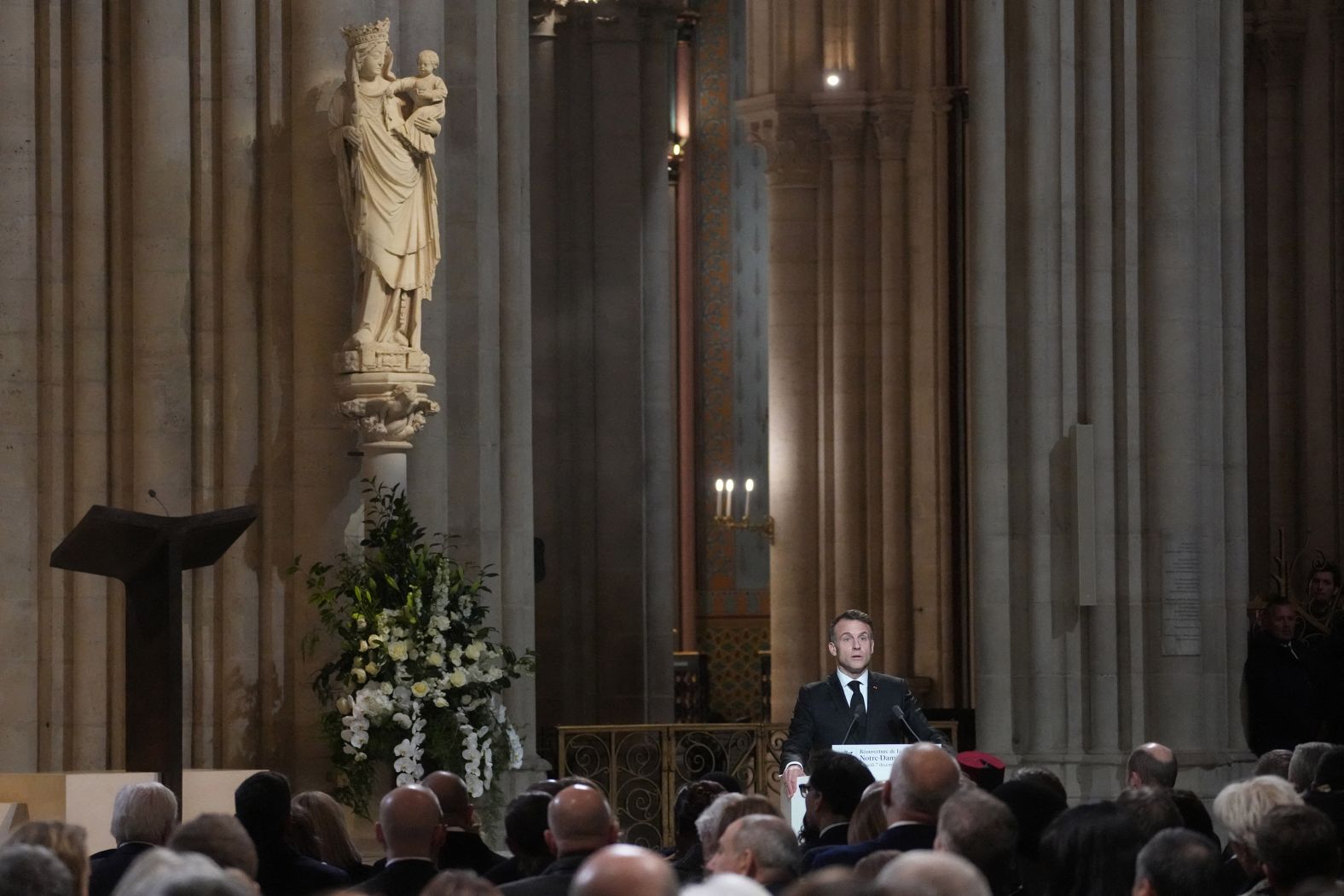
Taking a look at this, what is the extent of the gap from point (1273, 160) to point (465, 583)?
32.1ft

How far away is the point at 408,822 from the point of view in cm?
667

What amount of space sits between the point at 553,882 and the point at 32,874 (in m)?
A: 1.70

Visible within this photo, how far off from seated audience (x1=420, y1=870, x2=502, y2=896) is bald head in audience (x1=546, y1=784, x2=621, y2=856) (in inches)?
54.8

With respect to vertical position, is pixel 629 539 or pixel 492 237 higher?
pixel 492 237

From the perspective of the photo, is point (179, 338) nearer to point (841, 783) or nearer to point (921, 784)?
point (841, 783)

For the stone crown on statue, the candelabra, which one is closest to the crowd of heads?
the stone crown on statue

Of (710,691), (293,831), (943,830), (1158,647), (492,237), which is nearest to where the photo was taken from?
(943,830)

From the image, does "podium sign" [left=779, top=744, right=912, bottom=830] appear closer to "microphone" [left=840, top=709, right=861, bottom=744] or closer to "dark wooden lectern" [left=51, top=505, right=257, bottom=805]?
"microphone" [left=840, top=709, right=861, bottom=744]

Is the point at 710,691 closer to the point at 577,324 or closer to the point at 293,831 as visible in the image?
the point at 577,324

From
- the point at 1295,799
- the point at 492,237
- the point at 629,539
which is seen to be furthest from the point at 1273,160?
the point at 1295,799

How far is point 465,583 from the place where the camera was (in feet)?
41.4

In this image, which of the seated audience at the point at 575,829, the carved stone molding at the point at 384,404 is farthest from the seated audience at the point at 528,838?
the carved stone molding at the point at 384,404

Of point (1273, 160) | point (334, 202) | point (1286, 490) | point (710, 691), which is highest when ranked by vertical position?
point (1273, 160)

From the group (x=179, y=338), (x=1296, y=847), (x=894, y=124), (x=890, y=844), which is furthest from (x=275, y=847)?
(x=894, y=124)
